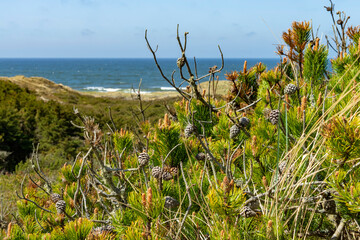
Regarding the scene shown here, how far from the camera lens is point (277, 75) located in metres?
2.07

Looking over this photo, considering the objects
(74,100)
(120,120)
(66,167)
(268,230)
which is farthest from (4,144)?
(74,100)

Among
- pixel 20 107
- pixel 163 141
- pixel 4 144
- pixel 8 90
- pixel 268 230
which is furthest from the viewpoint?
pixel 8 90

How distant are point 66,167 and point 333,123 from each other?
152cm

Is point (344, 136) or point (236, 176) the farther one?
point (236, 176)

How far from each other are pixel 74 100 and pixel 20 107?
9.41 metres

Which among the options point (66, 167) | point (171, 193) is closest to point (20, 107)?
point (66, 167)

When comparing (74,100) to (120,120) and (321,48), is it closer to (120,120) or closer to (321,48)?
(120,120)

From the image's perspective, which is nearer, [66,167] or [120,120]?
[66,167]

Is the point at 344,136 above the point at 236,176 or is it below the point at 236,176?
above

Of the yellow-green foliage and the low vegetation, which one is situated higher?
the yellow-green foliage

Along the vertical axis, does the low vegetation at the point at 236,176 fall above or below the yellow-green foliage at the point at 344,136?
below

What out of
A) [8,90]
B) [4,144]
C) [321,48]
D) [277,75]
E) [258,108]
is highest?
[321,48]

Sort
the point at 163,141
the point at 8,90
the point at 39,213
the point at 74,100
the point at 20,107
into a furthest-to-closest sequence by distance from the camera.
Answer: the point at 74,100
the point at 8,90
the point at 20,107
the point at 39,213
the point at 163,141

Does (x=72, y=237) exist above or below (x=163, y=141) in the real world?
below
